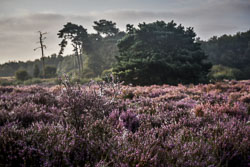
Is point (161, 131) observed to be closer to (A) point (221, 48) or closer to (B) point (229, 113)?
(B) point (229, 113)

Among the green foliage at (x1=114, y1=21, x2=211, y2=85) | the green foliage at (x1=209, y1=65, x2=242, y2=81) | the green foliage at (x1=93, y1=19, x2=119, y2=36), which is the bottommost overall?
the green foliage at (x1=209, y1=65, x2=242, y2=81)

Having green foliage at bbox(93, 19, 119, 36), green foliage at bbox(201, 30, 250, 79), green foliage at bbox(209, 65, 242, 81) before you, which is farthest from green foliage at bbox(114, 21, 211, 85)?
green foliage at bbox(93, 19, 119, 36)

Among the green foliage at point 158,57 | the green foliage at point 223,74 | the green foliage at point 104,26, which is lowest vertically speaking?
the green foliage at point 223,74

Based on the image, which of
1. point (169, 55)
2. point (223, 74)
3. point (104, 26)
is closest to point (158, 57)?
point (169, 55)

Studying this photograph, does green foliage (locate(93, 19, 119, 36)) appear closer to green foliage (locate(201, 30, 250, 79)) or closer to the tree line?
the tree line

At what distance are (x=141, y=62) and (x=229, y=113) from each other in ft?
34.4

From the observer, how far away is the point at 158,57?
1541 cm

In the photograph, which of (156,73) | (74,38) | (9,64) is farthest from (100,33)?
(9,64)

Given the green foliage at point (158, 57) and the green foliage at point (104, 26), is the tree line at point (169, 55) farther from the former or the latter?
the green foliage at point (104, 26)

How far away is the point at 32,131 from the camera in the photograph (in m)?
2.71

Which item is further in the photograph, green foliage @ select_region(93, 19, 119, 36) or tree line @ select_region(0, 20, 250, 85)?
green foliage @ select_region(93, 19, 119, 36)

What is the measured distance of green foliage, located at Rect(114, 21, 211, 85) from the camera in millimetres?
14829

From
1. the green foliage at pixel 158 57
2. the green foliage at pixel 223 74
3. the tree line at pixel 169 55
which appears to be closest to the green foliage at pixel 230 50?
the tree line at pixel 169 55

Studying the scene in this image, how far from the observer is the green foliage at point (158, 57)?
1483 centimetres
